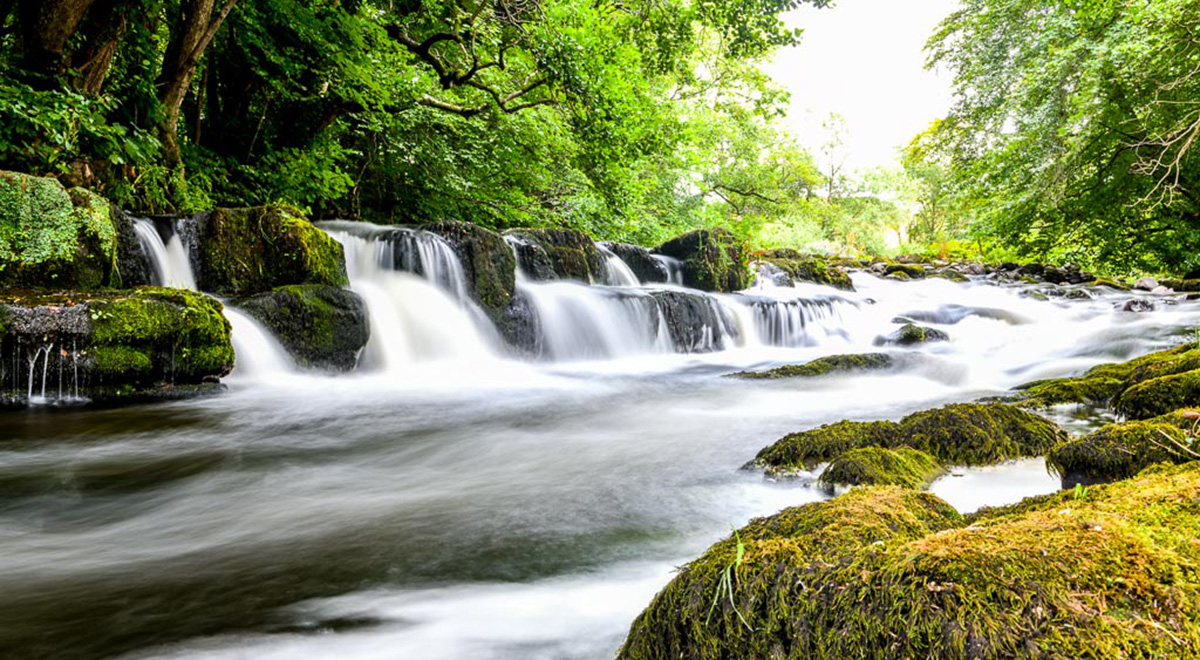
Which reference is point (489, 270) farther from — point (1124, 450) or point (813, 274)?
point (813, 274)

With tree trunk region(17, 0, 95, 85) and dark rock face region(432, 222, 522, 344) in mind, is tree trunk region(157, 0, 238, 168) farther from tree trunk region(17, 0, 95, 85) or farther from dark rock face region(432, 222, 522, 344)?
dark rock face region(432, 222, 522, 344)

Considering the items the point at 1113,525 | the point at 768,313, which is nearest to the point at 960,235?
the point at 768,313

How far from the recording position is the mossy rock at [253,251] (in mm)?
7254

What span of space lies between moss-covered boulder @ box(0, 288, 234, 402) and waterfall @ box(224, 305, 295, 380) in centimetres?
38

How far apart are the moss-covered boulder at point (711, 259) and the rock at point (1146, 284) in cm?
1069

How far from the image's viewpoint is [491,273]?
941 centimetres

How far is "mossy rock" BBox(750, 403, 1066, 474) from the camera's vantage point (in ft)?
10.7

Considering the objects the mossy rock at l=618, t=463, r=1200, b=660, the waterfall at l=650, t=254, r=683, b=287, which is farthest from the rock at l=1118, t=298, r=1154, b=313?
the mossy rock at l=618, t=463, r=1200, b=660

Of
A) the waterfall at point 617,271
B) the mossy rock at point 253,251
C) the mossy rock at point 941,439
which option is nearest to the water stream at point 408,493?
the mossy rock at point 941,439

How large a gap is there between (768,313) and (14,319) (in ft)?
35.8

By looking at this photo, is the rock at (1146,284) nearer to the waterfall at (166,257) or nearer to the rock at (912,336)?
the rock at (912,336)

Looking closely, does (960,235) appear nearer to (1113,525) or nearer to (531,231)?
(531,231)

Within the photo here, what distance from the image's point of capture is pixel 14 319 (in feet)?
15.9

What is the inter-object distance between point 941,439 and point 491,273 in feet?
23.9
